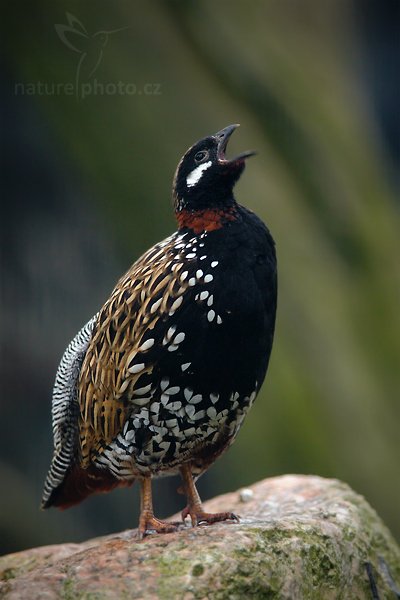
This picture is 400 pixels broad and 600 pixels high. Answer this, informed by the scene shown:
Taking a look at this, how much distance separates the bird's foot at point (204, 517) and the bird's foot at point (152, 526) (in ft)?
0.39

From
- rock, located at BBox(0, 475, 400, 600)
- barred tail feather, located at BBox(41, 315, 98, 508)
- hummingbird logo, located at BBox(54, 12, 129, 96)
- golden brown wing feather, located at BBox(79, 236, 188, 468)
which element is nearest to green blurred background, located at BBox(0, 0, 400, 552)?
hummingbird logo, located at BBox(54, 12, 129, 96)

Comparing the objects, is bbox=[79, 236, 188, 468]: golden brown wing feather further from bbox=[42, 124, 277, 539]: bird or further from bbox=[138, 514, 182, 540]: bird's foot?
bbox=[138, 514, 182, 540]: bird's foot

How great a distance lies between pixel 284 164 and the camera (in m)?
10.6

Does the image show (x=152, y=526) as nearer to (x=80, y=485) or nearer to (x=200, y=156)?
(x=80, y=485)

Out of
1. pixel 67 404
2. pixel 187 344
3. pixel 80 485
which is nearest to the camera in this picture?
pixel 187 344

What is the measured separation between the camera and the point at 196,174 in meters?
5.20

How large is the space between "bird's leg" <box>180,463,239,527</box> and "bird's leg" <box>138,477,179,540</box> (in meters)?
0.15

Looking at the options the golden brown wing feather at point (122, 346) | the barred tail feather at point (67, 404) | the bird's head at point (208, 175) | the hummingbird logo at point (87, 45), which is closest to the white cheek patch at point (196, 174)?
the bird's head at point (208, 175)

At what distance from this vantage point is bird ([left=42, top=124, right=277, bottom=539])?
4.89 m

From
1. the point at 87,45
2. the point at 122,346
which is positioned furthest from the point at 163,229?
the point at 122,346

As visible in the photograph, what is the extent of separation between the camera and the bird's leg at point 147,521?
5.09 meters

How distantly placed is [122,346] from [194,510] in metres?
0.98

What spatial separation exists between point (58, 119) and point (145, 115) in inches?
33.8

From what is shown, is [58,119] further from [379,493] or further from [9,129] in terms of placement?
[379,493]
